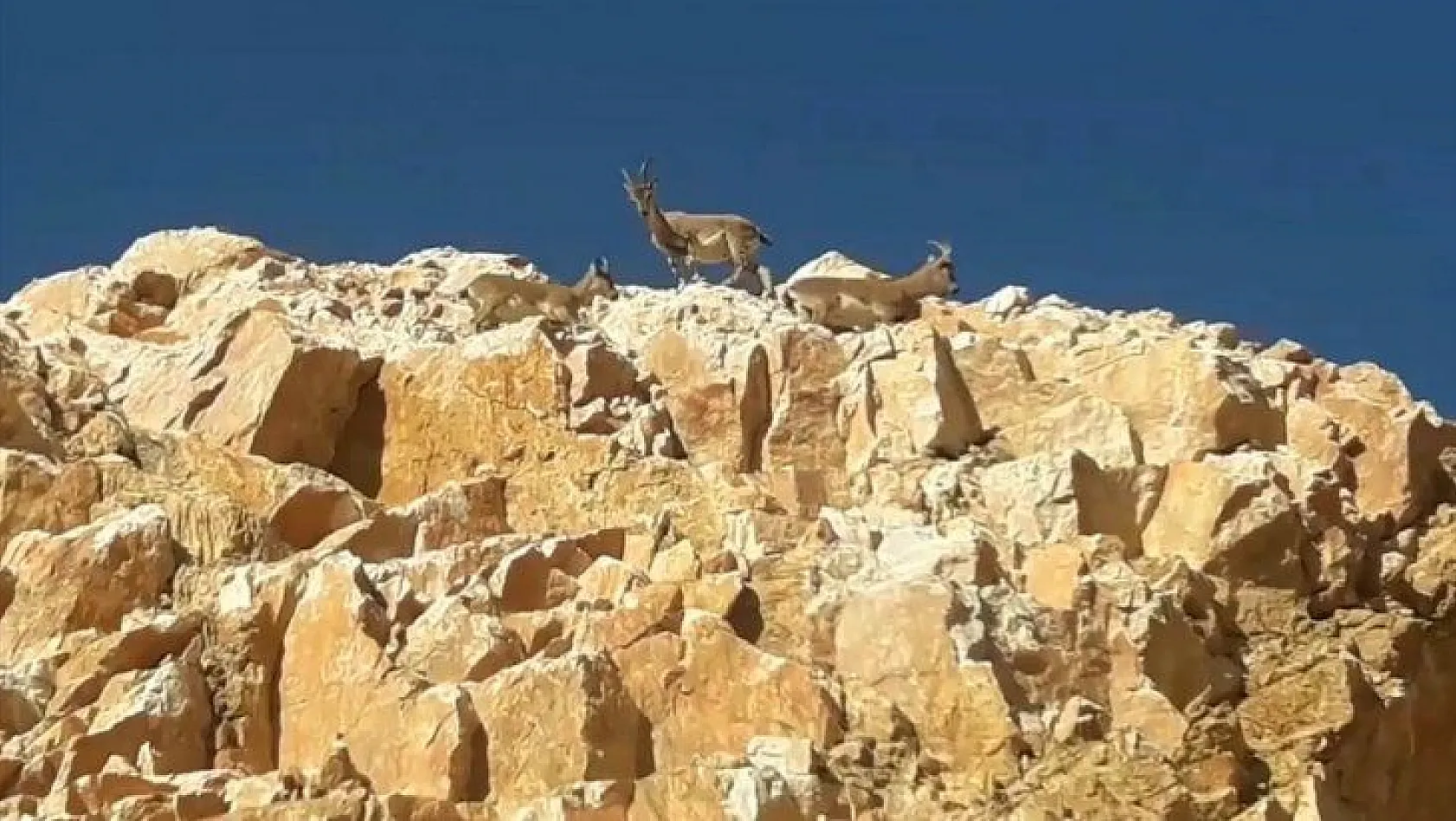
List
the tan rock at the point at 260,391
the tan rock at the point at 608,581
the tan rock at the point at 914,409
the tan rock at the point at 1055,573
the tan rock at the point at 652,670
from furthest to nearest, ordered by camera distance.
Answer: the tan rock at the point at 260,391 < the tan rock at the point at 914,409 < the tan rock at the point at 608,581 < the tan rock at the point at 1055,573 < the tan rock at the point at 652,670

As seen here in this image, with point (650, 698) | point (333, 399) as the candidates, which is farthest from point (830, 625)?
point (333, 399)

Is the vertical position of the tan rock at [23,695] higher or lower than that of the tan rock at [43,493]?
lower

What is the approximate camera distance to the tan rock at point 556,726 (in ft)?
63.4

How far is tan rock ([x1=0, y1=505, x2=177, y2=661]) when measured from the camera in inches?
824

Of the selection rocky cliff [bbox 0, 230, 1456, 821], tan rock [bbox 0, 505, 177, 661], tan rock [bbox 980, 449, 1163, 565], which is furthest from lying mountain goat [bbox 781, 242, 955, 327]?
tan rock [bbox 0, 505, 177, 661]

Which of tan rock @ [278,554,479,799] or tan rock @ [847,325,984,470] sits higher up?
tan rock @ [847,325,984,470]

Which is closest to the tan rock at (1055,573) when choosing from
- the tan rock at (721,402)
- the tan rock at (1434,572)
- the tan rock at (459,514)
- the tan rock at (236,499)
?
the tan rock at (1434,572)

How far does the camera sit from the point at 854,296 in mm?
27359

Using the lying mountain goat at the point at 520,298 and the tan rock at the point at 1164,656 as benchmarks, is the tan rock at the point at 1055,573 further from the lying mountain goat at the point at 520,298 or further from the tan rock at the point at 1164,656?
the lying mountain goat at the point at 520,298

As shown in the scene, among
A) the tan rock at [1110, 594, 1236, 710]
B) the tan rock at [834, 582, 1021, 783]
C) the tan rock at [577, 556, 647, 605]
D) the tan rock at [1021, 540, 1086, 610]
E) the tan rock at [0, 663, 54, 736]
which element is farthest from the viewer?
the tan rock at [577, 556, 647, 605]

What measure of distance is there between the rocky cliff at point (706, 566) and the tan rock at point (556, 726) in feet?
0.10

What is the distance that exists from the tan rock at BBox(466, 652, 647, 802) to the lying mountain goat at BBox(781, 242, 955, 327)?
309 inches

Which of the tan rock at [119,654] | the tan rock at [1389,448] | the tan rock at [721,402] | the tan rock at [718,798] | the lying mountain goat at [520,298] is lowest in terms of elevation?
the tan rock at [718,798]

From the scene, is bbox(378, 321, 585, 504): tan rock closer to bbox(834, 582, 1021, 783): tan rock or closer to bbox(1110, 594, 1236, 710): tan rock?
bbox(834, 582, 1021, 783): tan rock
